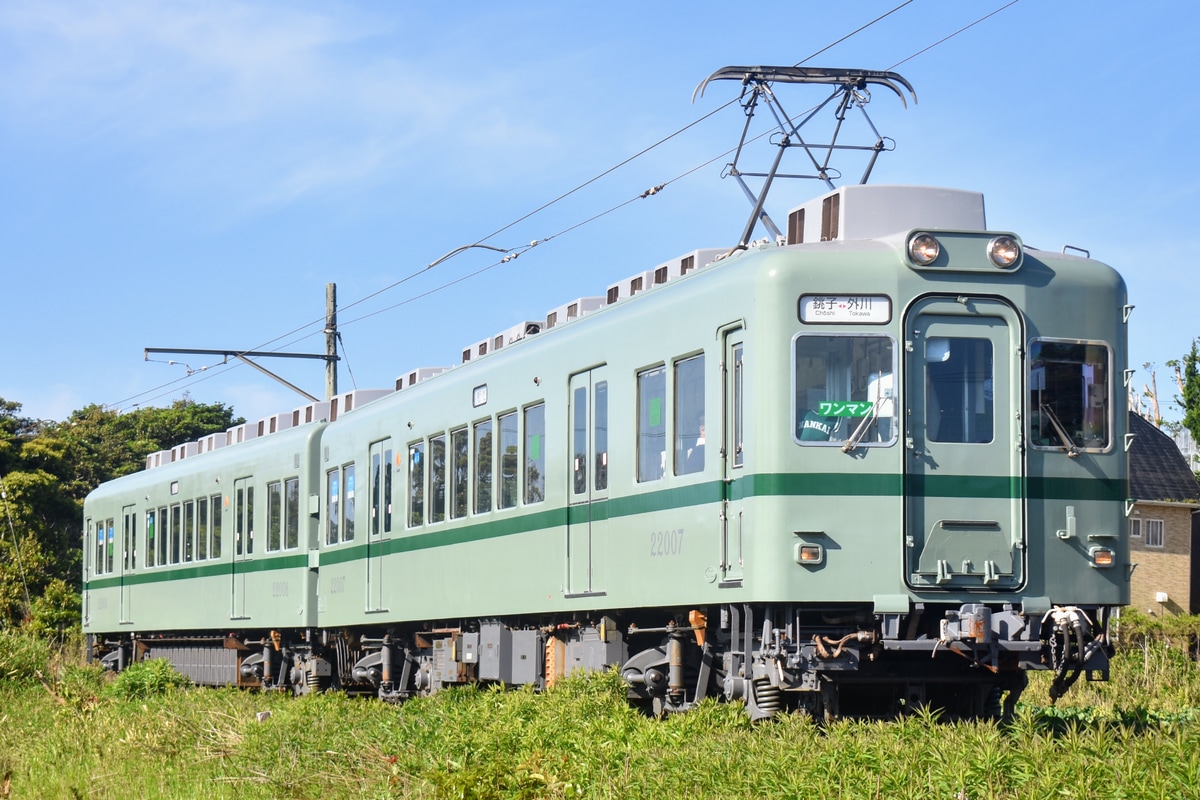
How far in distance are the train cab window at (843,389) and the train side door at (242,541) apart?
41.2 ft

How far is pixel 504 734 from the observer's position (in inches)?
408

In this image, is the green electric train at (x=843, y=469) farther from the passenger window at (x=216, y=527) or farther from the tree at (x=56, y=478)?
the tree at (x=56, y=478)

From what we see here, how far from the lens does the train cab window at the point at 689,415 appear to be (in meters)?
11.1

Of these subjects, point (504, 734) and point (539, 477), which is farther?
point (539, 477)

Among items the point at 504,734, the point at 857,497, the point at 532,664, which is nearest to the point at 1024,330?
the point at 857,497

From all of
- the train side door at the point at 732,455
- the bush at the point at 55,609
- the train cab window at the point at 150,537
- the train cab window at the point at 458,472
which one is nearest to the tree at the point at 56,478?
the bush at the point at 55,609

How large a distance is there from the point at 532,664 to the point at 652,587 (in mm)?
2898

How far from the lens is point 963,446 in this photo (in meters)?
10.4

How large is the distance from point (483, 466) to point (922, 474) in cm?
556

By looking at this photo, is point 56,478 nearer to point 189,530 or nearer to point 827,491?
point 189,530

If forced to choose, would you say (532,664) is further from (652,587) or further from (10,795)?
(10,795)

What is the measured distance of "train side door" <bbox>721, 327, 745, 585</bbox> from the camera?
34.5 ft

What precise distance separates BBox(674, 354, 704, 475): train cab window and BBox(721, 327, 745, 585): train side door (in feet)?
1.26

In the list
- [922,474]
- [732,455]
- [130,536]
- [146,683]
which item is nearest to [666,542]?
[732,455]
